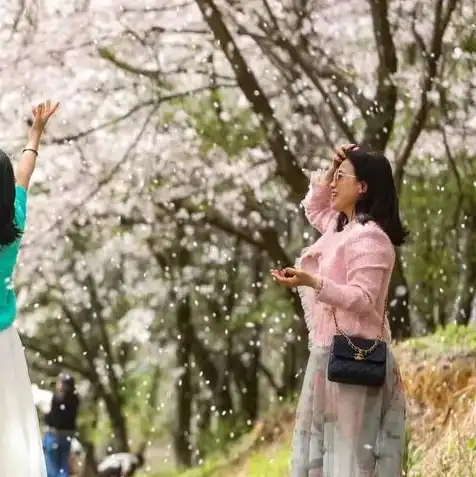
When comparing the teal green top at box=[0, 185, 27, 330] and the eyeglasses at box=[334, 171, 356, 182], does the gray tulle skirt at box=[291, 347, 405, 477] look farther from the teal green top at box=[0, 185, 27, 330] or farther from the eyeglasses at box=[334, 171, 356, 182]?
the teal green top at box=[0, 185, 27, 330]

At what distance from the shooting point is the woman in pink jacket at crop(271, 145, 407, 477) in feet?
6.68

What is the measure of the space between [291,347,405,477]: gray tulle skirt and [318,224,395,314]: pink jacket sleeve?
19 cm

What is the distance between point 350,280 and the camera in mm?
2055

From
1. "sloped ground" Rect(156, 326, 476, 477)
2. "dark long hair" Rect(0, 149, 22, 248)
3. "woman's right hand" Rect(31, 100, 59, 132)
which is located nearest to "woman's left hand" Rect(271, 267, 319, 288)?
"dark long hair" Rect(0, 149, 22, 248)

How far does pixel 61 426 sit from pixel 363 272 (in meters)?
2.14

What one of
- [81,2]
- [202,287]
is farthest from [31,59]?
[202,287]

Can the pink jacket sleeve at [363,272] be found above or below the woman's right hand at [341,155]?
below

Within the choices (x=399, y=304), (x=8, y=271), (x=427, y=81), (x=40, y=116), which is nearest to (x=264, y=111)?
(x=427, y=81)

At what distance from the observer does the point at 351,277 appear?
205 cm

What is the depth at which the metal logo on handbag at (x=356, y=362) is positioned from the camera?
203cm

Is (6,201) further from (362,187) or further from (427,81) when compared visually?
(427,81)

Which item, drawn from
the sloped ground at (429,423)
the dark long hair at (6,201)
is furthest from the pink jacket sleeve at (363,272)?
the sloped ground at (429,423)

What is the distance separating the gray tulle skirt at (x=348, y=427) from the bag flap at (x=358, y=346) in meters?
0.05

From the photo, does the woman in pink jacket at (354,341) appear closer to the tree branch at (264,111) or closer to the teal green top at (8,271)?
the teal green top at (8,271)
